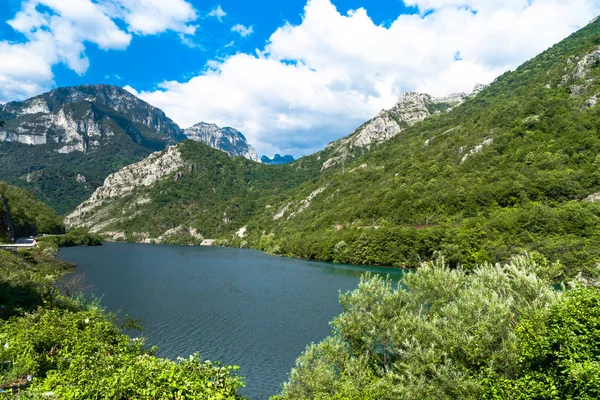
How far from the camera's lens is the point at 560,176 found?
12269cm

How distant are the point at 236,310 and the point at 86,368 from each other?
5074 centimetres

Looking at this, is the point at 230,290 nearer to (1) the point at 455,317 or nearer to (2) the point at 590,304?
(1) the point at 455,317

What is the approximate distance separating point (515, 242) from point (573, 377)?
10446 centimetres

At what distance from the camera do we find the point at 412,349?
2617 cm

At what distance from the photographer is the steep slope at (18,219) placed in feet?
368

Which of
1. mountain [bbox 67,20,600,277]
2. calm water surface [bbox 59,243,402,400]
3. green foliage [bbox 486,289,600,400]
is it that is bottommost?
calm water surface [bbox 59,243,402,400]

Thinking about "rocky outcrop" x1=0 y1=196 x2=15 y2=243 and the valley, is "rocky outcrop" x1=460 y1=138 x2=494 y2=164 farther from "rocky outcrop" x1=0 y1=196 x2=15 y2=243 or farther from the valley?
"rocky outcrop" x1=0 y1=196 x2=15 y2=243

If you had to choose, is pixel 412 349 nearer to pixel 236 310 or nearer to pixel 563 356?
pixel 563 356

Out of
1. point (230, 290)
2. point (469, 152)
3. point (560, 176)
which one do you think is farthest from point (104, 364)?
point (469, 152)

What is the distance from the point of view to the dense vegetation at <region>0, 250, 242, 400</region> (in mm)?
11156

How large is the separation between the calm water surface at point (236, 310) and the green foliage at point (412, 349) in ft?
33.7

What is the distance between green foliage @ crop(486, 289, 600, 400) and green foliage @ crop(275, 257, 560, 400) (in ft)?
7.99

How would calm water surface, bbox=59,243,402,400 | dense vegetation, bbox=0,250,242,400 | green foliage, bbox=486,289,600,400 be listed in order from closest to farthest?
1. dense vegetation, bbox=0,250,242,400
2. green foliage, bbox=486,289,600,400
3. calm water surface, bbox=59,243,402,400

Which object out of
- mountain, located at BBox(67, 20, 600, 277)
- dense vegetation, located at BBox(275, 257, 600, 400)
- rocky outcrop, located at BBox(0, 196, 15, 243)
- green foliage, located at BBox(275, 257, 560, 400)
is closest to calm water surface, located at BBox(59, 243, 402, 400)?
green foliage, located at BBox(275, 257, 560, 400)
